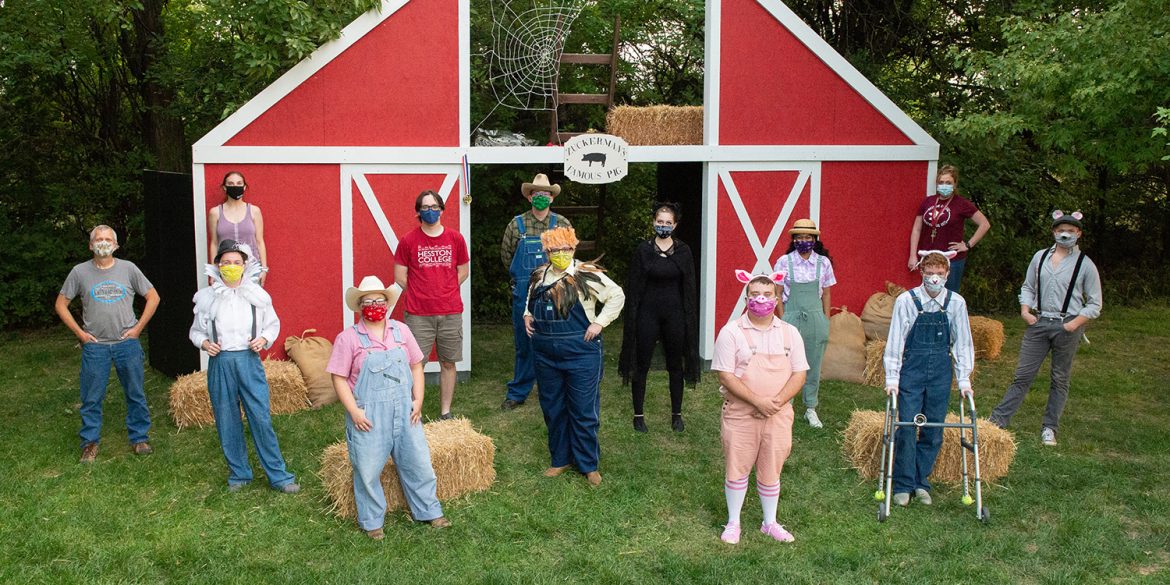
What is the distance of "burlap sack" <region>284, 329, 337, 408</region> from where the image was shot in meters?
9.31

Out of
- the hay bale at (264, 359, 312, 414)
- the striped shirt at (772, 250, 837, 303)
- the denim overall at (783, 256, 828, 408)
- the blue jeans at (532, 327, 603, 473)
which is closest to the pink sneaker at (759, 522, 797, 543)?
the blue jeans at (532, 327, 603, 473)

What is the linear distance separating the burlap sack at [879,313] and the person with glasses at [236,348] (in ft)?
20.4

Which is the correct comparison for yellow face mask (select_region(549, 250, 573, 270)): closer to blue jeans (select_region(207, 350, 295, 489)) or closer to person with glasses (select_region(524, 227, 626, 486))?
person with glasses (select_region(524, 227, 626, 486))

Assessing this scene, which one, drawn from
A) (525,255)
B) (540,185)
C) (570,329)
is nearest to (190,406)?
(525,255)

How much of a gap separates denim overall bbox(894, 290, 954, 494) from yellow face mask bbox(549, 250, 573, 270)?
225 centimetres

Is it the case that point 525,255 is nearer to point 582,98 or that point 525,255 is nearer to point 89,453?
point 582,98

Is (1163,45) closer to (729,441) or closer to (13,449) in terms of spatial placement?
(729,441)

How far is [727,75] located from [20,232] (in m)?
9.87

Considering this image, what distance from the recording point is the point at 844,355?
10.4 meters

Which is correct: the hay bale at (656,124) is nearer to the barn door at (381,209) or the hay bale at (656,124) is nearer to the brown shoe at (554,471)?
the barn door at (381,209)

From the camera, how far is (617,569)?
5891 millimetres

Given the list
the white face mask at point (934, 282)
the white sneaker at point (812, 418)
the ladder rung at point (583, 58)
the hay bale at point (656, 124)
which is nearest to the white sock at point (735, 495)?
the white face mask at point (934, 282)

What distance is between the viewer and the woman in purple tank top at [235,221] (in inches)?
355

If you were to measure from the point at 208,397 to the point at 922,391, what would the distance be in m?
5.67
